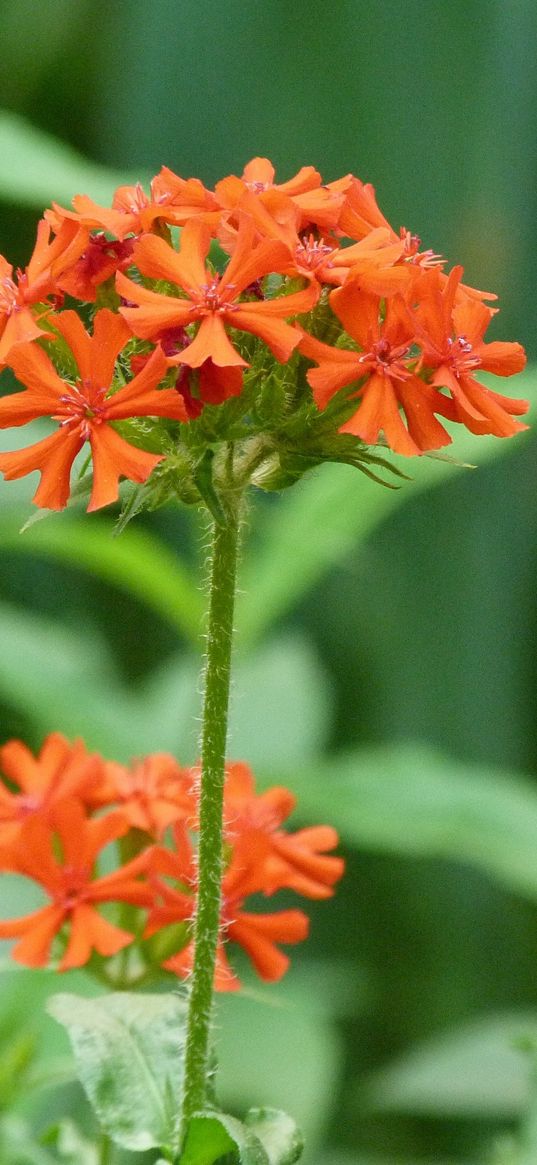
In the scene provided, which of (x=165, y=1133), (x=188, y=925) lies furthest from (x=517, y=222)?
(x=165, y=1133)

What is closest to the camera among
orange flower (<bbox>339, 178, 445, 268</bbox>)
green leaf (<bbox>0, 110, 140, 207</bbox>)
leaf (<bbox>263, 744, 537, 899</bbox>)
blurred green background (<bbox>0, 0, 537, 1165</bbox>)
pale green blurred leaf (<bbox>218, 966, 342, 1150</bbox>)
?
orange flower (<bbox>339, 178, 445, 268</bbox>)

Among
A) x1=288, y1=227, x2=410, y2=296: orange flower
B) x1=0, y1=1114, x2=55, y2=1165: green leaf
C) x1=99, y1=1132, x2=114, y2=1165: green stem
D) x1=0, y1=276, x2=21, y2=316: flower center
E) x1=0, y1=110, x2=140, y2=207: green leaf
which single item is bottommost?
x1=0, y1=1114, x2=55, y2=1165: green leaf

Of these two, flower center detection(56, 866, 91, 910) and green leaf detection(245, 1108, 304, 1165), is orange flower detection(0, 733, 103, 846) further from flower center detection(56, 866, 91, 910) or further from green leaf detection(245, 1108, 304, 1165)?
green leaf detection(245, 1108, 304, 1165)

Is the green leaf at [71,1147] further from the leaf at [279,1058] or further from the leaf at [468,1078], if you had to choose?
the leaf at [468,1078]

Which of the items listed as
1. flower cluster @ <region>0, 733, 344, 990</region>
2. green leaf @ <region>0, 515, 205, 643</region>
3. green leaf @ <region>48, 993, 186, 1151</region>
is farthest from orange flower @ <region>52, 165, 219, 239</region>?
green leaf @ <region>0, 515, 205, 643</region>

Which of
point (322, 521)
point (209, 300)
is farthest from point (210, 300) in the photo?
point (322, 521)

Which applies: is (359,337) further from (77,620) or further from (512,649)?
(77,620)

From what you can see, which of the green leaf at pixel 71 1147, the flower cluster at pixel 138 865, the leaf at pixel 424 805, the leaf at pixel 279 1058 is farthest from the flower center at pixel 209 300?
the leaf at pixel 279 1058
